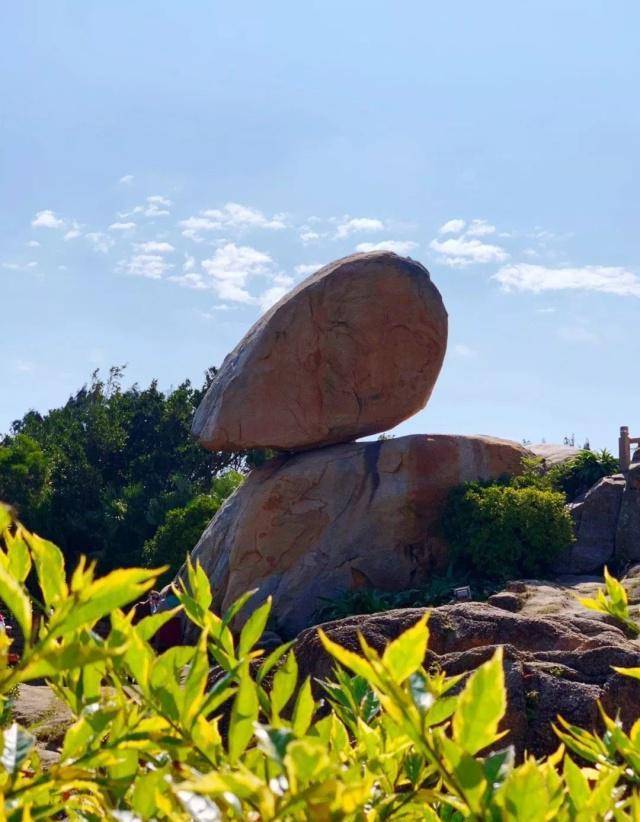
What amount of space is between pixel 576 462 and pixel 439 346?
2.99 m

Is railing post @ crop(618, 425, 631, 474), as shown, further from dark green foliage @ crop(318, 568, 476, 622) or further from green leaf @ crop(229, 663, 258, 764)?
green leaf @ crop(229, 663, 258, 764)

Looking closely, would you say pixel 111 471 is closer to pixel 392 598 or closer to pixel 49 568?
pixel 392 598

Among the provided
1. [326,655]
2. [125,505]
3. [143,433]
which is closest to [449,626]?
[326,655]

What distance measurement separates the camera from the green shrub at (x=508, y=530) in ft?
42.8

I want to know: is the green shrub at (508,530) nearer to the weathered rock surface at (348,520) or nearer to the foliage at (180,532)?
the weathered rock surface at (348,520)

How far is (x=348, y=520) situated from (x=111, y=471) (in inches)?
661

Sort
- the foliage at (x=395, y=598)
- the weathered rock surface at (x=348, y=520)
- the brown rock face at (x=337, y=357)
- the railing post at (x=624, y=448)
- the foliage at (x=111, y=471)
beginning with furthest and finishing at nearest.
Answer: the foliage at (x=111, y=471)
the railing post at (x=624, y=448)
the brown rock face at (x=337, y=357)
the weathered rock surface at (x=348, y=520)
the foliage at (x=395, y=598)

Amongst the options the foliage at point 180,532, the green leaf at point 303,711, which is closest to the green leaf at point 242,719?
the green leaf at point 303,711

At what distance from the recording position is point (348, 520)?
13.9 metres

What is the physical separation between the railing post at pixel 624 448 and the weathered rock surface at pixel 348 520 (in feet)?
5.56

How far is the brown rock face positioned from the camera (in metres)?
14.5

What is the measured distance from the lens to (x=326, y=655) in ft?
19.9

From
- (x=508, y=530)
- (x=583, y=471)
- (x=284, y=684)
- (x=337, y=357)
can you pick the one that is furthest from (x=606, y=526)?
(x=284, y=684)

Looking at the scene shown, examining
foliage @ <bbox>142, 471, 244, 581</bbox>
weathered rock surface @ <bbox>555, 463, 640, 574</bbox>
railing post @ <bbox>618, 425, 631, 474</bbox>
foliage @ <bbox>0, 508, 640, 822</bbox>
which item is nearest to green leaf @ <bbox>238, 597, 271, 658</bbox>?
foliage @ <bbox>0, 508, 640, 822</bbox>
